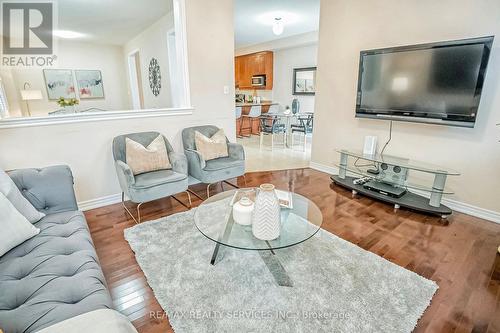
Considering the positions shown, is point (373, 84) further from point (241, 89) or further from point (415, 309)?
point (241, 89)

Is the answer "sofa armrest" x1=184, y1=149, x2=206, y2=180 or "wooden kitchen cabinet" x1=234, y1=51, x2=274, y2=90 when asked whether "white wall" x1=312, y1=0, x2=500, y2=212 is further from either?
"wooden kitchen cabinet" x1=234, y1=51, x2=274, y2=90

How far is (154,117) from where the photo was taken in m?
3.13

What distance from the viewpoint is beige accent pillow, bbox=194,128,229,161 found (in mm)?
3139

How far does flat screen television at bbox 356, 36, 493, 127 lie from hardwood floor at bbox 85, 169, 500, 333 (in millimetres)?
1043

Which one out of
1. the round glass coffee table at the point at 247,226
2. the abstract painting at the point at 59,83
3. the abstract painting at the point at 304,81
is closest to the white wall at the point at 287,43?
the abstract painting at the point at 304,81

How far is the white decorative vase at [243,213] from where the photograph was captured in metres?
1.69

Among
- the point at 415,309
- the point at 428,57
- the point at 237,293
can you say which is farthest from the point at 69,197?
the point at 428,57

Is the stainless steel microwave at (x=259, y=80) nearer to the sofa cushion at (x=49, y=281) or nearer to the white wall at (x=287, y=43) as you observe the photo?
the white wall at (x=287, y=43)

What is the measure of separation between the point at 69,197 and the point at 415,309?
2.43m

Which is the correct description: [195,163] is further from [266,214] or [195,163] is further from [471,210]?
[471,210]

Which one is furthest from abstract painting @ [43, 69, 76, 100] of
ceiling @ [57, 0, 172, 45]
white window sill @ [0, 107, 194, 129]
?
white window sill @ [0, 107, 194, 129]

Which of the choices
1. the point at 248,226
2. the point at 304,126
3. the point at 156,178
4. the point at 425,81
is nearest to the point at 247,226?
the point at 248,226

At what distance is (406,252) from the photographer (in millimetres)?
2062

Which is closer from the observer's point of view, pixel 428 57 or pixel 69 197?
pixel 69 197
